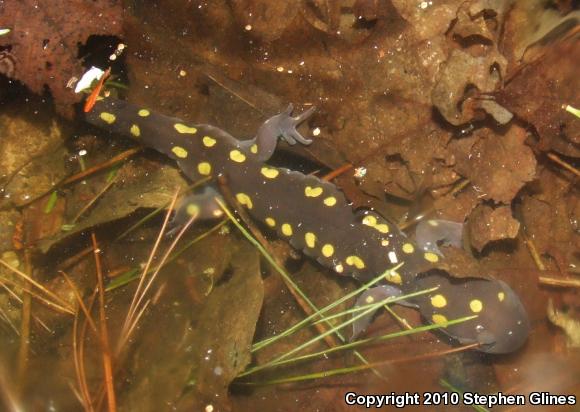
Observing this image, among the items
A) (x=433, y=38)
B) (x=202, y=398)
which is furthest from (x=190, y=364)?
(x=433, y=38)

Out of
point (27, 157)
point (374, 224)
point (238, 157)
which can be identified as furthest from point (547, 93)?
point (27, 157)

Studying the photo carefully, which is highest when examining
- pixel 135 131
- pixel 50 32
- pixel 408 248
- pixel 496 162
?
pixel 50 32

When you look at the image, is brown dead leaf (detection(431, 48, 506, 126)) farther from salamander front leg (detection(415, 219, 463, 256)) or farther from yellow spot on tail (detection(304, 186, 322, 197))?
yellow spot on tail (detection(304, 186, 322, 197))

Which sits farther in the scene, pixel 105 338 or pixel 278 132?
pixel 278 132

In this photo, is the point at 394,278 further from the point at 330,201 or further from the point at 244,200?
the point at 244,200

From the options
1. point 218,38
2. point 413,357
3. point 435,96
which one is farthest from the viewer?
point 218,38

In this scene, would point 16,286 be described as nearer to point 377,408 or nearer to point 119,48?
point 119,48
